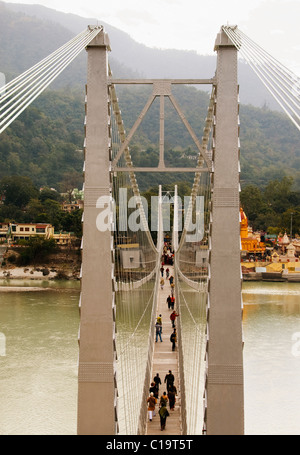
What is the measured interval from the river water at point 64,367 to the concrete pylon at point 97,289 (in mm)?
4147

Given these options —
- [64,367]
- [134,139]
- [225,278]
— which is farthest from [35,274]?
[134,139]

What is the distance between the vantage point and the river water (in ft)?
24.1

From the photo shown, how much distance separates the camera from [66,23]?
115812 millimetres

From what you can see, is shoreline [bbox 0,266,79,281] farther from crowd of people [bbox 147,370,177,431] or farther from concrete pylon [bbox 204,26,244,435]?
concrete pylon [bbox 204,26,244,435]

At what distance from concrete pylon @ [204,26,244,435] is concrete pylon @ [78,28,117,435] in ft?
1.56

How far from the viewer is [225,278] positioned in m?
3.00

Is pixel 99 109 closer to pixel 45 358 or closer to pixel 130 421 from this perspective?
pixel 130 421

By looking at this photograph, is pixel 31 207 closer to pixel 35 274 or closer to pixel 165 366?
pixel 35 274

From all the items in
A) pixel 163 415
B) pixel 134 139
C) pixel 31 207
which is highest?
pixel 134 139

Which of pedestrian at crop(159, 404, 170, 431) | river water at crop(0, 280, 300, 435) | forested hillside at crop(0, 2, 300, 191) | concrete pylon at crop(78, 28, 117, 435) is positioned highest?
forested hillside at crop(0, 2, 300, 191)

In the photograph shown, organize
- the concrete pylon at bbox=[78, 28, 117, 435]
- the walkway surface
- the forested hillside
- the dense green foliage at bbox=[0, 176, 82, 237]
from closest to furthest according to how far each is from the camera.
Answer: the concrete pylon at bbox=[78, 28, 117, 435] < the walkway surface < the dense green foliage at bbox=[0, 176, 82, 237] < the forested hillside

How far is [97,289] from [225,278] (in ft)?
1.99

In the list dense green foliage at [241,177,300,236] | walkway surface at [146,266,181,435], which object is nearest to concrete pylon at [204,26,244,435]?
walkway surface at [146,266,181,435]

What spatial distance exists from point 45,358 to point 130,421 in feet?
19.0
